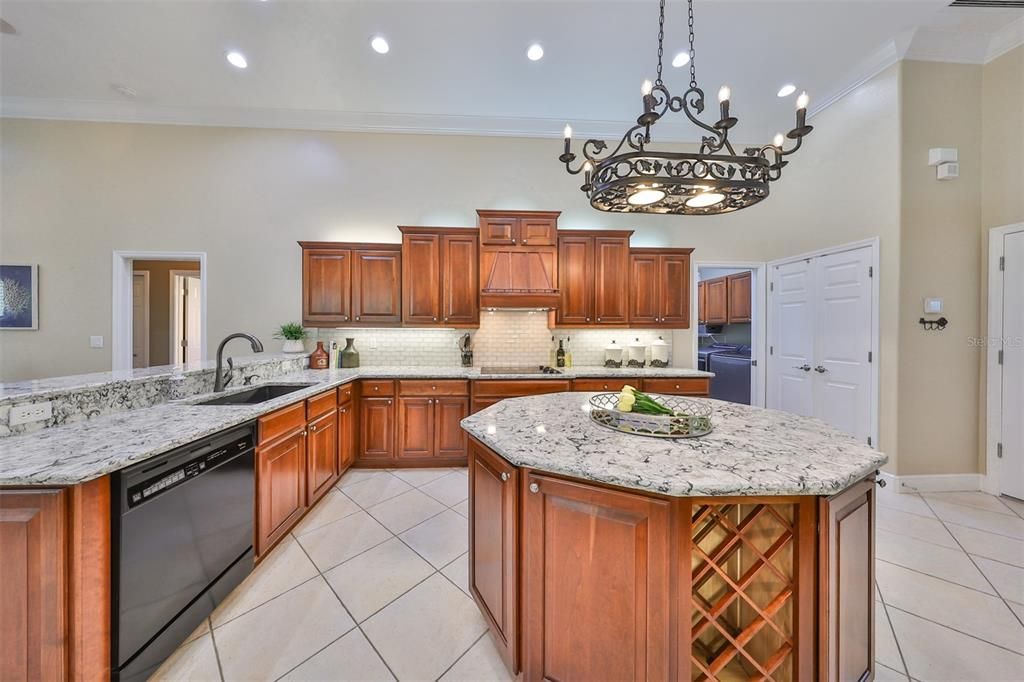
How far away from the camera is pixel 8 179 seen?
3820mm

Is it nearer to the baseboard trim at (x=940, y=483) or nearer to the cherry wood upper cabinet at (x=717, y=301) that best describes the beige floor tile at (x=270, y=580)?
the baseboard trim at (x=940, y=483)

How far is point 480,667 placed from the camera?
1.44 meters

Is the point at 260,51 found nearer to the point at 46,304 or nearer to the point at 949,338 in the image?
the point at 46,304

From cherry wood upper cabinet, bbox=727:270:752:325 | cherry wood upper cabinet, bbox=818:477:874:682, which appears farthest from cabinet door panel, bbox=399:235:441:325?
cherry wood upper cabinet, bbox=727:270:752:325

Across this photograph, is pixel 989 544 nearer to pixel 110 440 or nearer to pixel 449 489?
pixel 449 489

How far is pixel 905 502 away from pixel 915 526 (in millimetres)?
494

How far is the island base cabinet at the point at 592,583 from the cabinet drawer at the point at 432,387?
2.35 m

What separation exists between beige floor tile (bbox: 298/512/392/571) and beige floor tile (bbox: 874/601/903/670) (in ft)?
8.51

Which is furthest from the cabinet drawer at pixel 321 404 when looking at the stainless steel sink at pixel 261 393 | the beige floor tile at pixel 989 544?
the beige floor tile at pixel 989 544

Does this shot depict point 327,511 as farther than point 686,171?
Yes

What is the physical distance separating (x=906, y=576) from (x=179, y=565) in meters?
3.78

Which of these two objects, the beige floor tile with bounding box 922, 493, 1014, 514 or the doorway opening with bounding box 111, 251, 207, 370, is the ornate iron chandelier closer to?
the beige floor tile with bounding box 922, 493, 1014, 514

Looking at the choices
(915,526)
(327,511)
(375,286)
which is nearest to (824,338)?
(915,526)

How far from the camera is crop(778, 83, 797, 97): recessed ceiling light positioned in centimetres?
349
